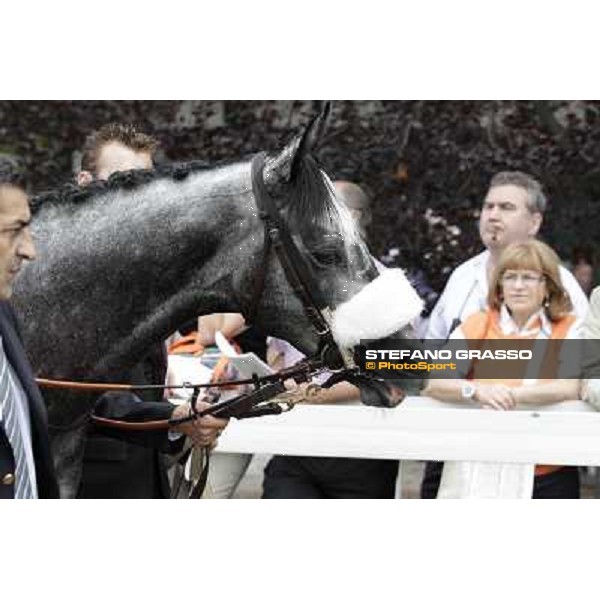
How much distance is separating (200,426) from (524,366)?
144 centimetres

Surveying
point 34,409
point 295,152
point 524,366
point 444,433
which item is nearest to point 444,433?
point 444,433

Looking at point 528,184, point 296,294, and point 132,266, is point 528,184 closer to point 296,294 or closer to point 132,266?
point 296,294

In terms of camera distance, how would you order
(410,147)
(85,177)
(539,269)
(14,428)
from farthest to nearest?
(410,147) → (539,269) → (85,177) → (14,428)

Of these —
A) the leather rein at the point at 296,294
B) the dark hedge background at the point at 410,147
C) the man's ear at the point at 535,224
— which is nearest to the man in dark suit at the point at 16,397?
the leather rein at the point at 296,294

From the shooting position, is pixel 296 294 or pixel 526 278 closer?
pixel 296 294

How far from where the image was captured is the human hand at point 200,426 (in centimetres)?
410

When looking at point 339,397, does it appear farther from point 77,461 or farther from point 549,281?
point 77,461

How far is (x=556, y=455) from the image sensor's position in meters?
5.11

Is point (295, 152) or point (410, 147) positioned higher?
point (410, 147)

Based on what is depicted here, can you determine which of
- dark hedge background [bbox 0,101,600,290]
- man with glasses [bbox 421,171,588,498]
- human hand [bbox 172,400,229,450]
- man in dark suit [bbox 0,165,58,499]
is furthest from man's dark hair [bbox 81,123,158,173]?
man in dark suit [bbox 0,165,58,499]

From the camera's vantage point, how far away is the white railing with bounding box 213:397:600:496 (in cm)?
509

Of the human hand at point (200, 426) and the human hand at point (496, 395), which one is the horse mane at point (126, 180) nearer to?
the human hand at point (200, 426)

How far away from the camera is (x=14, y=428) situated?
9.67ft

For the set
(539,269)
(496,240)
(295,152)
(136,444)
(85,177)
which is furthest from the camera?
(496,240)
